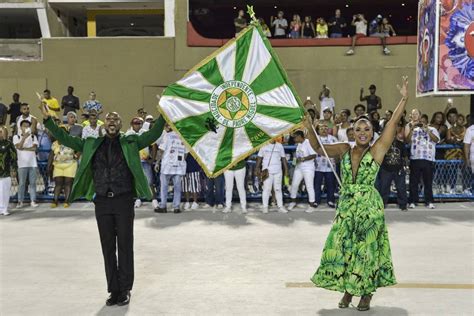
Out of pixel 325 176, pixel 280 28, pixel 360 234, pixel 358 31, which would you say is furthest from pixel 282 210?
pixel 280 28

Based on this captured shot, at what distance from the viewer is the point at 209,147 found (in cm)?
658

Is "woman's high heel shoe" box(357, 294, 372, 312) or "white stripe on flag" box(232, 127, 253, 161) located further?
"white stripe on flag" box(232, 127, 253, 161)

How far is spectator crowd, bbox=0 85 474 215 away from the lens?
12.2 m

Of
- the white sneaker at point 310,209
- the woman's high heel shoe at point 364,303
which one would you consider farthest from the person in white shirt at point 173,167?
the woman's high heel shoe at point 364,303

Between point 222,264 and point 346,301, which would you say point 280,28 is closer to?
point 222,264

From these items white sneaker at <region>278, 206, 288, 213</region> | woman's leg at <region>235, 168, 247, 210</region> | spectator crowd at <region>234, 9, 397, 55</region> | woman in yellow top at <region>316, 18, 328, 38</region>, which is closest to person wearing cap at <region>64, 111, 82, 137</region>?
woman's leg at <region>235, 168, 247, 210</region>

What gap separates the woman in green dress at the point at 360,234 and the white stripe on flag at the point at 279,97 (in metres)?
0.80

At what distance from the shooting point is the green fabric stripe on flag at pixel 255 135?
21.5ft

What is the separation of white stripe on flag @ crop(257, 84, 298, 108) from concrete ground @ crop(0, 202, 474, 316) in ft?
6.55

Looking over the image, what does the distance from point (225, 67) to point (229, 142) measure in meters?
0.78

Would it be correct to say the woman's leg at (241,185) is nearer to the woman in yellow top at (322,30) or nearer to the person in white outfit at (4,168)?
the person in white outfit at (4,168)

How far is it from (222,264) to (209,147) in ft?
6.66

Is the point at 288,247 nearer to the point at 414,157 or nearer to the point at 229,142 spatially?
the point at 229,142

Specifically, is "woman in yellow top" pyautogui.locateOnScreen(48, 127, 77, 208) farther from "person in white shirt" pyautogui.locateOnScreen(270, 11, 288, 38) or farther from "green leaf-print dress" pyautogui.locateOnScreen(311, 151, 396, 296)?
"person in white shirt" pyautogui.locateOnScreen(270, 11, 288, 38)
